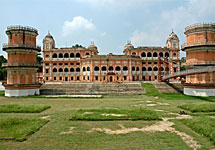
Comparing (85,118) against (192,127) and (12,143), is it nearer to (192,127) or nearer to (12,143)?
(12,143)

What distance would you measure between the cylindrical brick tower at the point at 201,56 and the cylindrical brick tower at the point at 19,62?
105ft

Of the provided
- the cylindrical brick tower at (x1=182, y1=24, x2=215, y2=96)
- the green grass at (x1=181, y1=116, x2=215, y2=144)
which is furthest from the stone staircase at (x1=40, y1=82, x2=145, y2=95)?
the green grass at (x1=181, y1=116, x2=215, y2=144)

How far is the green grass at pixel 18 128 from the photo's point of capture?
11922 millimetres

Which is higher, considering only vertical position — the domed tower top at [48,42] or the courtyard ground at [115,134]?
the domed tower top at [48,42]

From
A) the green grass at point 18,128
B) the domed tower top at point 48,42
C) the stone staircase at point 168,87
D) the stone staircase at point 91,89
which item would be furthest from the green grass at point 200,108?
the domed tower top at point 48,42

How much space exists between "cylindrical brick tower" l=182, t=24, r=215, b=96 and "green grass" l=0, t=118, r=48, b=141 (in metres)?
30.9

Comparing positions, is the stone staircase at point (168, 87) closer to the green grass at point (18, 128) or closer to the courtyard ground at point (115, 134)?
the courtyard ground at point (115, 134)

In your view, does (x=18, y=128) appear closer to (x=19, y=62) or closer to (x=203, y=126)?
(x=203, y=126)

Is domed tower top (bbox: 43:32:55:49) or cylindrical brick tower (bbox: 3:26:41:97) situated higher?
domed tower top (bbox: 43:32:55:49)

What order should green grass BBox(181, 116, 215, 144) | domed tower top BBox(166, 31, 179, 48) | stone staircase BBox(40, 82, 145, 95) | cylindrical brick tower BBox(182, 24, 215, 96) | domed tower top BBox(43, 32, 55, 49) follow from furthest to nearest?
domed tower top BBox(43, 32, 55, 49) → domed tower top BBox(166, 31, 179, 48) → stone staircase BBox(40, 82, 145, 95) → cylindrical brick tower BBox(182, 24, 215, 96) → green grass BBox(181, 116, 215, 144)

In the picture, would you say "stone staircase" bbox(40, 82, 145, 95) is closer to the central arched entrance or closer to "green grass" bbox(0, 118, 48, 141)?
the central arched entrance

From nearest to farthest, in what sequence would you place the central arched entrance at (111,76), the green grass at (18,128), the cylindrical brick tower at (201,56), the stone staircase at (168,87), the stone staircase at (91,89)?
the green grass at (18,128) < the cylindrical brick tower at (201,56) < the stone staircase at (91,89) < the stone staircase at (168,87) < the central arched entrance at (111,76)

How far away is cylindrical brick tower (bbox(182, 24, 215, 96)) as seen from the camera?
118ft

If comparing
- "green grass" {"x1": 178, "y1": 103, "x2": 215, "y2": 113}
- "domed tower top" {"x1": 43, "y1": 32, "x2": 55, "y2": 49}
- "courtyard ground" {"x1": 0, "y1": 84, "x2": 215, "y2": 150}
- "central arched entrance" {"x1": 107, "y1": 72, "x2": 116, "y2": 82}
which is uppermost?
"domed tower top" {"x1": 43, "y1": 32, "x2": 55, "y2": 49}
